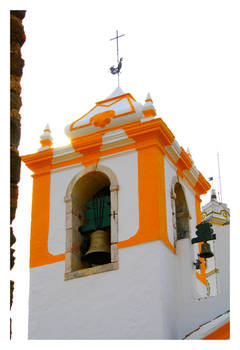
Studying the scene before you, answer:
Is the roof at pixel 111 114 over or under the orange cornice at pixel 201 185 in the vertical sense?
over

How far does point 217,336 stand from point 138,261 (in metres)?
1.80

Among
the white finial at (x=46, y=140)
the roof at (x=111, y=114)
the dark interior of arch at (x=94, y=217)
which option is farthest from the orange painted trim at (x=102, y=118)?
the dark interior of arch at (x=94, y=217)

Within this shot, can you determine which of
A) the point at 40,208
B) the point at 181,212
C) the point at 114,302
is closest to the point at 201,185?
the point at 181,212

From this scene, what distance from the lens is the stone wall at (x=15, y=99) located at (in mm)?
5294

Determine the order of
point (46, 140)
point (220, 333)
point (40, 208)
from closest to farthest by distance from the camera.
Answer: point (220, 333) < point (40, 208) < point (46, 140)

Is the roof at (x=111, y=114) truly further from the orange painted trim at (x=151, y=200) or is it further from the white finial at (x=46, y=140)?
the orange painted trim at (x=151, y=200)

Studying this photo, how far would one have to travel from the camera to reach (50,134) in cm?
1520

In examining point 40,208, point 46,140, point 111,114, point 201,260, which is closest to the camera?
point 40,208

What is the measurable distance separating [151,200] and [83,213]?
4.99ft

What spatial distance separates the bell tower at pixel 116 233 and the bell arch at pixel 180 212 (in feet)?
0.06

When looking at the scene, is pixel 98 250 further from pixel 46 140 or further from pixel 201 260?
pixel 46 140

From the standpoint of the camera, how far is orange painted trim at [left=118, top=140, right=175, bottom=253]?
1302cm

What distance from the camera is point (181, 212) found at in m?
14.7

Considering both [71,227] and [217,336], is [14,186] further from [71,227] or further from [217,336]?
[71,227]
